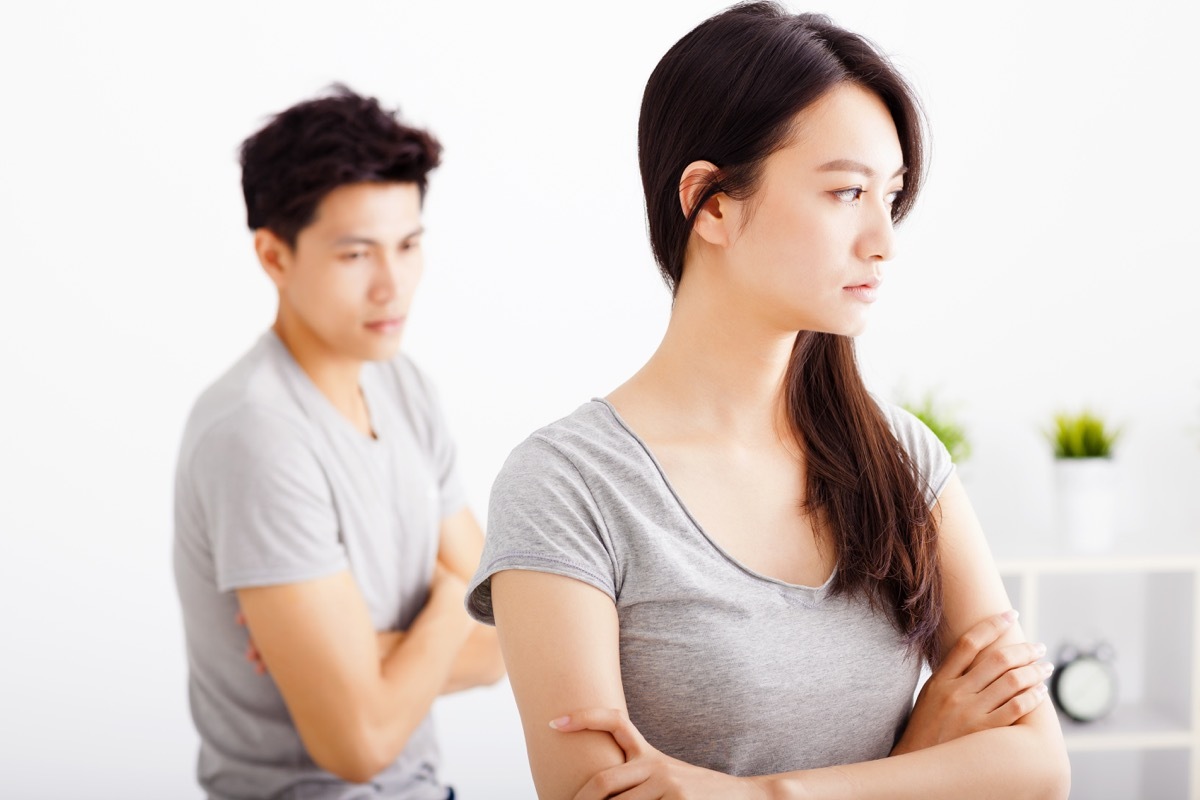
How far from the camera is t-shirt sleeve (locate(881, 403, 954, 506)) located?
135cm

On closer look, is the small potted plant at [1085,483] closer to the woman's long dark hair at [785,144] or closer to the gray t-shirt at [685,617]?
the woman's long dark hair at [785,144]

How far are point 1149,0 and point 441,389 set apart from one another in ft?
7.11

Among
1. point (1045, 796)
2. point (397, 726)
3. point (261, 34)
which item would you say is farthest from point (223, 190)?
point (1045, 796)

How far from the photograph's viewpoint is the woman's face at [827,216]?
1.18 metres

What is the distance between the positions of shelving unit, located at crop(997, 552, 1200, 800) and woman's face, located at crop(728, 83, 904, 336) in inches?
69.7

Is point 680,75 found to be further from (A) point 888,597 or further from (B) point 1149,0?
(B) point 1149,0

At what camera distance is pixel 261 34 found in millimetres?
2859

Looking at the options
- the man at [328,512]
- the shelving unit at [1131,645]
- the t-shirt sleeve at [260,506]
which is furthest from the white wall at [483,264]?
the t-shirt sleeve at [260,506]

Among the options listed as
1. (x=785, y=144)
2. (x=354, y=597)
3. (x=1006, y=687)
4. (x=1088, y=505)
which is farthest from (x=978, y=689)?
(x=1088, y=505)

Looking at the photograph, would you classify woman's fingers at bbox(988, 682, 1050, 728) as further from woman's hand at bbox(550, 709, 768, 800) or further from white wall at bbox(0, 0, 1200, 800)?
white wall at bbox(0, 0, 1200, 800)

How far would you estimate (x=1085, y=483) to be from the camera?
114 inches

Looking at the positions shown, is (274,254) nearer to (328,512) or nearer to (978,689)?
(328,512)

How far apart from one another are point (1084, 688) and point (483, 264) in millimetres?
1811

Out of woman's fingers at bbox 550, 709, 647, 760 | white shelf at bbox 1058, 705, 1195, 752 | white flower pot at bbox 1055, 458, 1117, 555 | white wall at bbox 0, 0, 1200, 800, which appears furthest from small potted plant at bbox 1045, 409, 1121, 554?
woman's fingers at bbox 550, 709, 647, 760
